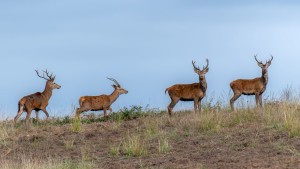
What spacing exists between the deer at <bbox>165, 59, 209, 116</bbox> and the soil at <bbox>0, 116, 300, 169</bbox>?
4.53 meters

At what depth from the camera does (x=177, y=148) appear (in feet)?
48.6

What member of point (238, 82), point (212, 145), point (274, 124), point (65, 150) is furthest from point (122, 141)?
point (238, 82)

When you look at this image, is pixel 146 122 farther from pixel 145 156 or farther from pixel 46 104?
pixel 46 104

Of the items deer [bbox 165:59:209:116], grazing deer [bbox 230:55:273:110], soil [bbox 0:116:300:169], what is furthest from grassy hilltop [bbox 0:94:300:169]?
grazing deer [bbox 230:55:273:110]

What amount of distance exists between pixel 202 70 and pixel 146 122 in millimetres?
5051

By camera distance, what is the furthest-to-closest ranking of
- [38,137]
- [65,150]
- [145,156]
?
[38,137] < [65,150] < [145,156]

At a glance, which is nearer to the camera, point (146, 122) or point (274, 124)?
point (274, 124)

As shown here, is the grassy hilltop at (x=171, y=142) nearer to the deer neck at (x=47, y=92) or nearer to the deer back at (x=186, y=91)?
the deer back at (x=186, y=91)

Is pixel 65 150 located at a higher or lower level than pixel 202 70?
lower

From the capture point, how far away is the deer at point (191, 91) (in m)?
23.0

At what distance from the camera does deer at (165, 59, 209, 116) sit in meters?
23.0

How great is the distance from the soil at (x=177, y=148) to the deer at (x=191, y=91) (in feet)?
14.9

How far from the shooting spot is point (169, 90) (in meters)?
23.3

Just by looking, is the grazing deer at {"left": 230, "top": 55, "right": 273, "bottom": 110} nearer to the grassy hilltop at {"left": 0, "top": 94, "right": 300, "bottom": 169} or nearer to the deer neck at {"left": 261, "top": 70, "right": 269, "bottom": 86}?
the deer neck at {"left": 261, "top": 70, "right": 269, "bottom": 86}
